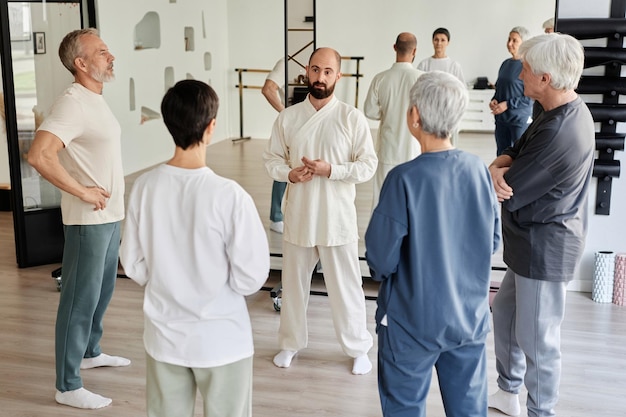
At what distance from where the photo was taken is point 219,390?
229cm

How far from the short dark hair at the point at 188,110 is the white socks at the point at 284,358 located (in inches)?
76.3

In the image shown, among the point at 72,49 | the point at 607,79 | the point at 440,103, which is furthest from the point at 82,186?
the point at 607,79

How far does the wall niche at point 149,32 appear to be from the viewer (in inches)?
204

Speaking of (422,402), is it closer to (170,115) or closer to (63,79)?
(170,115)

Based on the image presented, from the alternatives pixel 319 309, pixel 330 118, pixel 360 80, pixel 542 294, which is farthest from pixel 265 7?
pixel 542 294

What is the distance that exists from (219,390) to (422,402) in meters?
0.66

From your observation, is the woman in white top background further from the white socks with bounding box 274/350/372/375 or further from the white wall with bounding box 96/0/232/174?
the white socks with bounding box 274/350/372/375

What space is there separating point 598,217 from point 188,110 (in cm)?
346

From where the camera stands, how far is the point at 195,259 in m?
2.18

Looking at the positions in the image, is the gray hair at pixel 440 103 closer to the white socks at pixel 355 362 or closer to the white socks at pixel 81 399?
the white socks at pixel 355 362

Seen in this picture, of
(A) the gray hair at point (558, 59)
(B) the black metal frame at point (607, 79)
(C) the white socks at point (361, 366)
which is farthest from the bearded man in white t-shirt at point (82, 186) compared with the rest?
(B) the black metal frame at point (607, 79)

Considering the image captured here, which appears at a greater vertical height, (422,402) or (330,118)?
(330,118)

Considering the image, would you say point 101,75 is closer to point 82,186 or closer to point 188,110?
point 82,186

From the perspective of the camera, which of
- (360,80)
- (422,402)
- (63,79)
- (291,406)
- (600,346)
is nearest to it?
(422,402)
